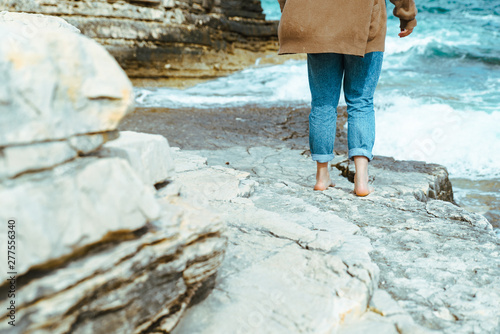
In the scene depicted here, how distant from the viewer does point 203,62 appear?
9250 millimetres

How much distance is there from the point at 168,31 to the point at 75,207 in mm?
8342

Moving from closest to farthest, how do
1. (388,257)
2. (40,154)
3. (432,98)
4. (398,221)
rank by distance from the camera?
(40,154) → (388,257) → (398,221) → (432,98)

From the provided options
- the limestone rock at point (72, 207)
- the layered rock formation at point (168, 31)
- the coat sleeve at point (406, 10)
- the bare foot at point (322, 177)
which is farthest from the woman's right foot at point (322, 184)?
the layered rock formation at point (168, 31)

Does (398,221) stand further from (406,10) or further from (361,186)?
(406,10)

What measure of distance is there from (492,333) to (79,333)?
105cm

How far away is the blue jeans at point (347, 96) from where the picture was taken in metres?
2.09

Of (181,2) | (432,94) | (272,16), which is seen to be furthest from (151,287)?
(272,16)

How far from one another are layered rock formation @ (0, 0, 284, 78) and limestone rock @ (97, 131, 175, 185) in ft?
22.8

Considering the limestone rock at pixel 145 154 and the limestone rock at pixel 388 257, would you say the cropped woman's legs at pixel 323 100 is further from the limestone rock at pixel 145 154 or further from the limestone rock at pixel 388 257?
the limestone rock at pixel 145 154

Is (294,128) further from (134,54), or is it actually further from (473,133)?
(134,54)

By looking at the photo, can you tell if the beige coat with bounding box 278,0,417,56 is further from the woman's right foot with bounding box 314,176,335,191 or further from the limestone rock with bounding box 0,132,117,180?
the limestone rock with bounding box 0,132,117,180

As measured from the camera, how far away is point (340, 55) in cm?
210

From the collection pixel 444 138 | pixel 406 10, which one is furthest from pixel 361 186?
pixel 444 138

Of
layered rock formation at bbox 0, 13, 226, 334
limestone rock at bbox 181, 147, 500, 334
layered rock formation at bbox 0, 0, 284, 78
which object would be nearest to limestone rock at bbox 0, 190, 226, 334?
layered rock formation at bbox 0, 13, 226, 334
